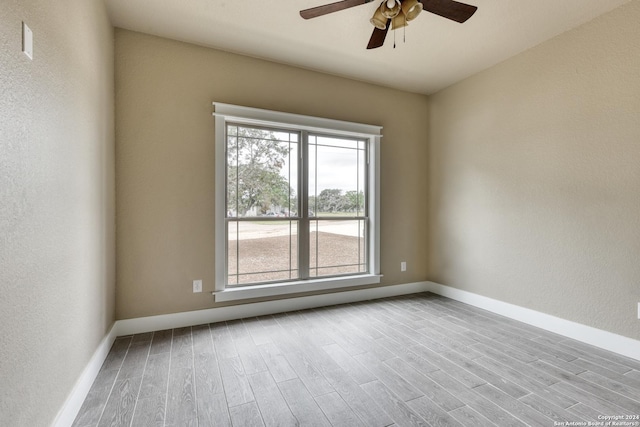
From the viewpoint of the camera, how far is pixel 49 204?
1.40 meters

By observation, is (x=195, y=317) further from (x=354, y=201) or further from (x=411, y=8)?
(x=411, y=8)

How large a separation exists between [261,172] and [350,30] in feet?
5.35

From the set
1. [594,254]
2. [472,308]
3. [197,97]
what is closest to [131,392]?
[197,97]

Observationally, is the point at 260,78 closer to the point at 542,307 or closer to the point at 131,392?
the point at 131,392

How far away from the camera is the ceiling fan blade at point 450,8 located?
185cm

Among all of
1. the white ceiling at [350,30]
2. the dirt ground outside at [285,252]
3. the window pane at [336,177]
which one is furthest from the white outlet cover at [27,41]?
the window pane at [336,177]

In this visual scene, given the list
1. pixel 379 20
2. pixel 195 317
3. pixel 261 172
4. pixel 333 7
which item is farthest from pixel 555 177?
pixel 195 317

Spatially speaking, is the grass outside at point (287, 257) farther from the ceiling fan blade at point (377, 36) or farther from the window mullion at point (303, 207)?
the ceiling fan blade at point (377, 36)

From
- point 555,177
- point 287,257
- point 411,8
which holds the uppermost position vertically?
point 411,8

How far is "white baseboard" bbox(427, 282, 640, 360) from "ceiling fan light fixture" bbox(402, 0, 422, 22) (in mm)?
2899

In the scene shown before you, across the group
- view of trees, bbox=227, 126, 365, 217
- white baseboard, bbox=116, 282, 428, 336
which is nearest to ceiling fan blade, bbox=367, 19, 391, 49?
view of trees, bbox=227, 126, 365, 217

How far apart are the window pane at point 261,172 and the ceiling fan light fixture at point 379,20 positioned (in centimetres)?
157

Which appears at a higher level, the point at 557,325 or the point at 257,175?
the point at 257,175

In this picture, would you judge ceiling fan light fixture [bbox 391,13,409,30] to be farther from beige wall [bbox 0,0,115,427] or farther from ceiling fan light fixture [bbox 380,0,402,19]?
beige wall [bbox 0,0,115,427]
